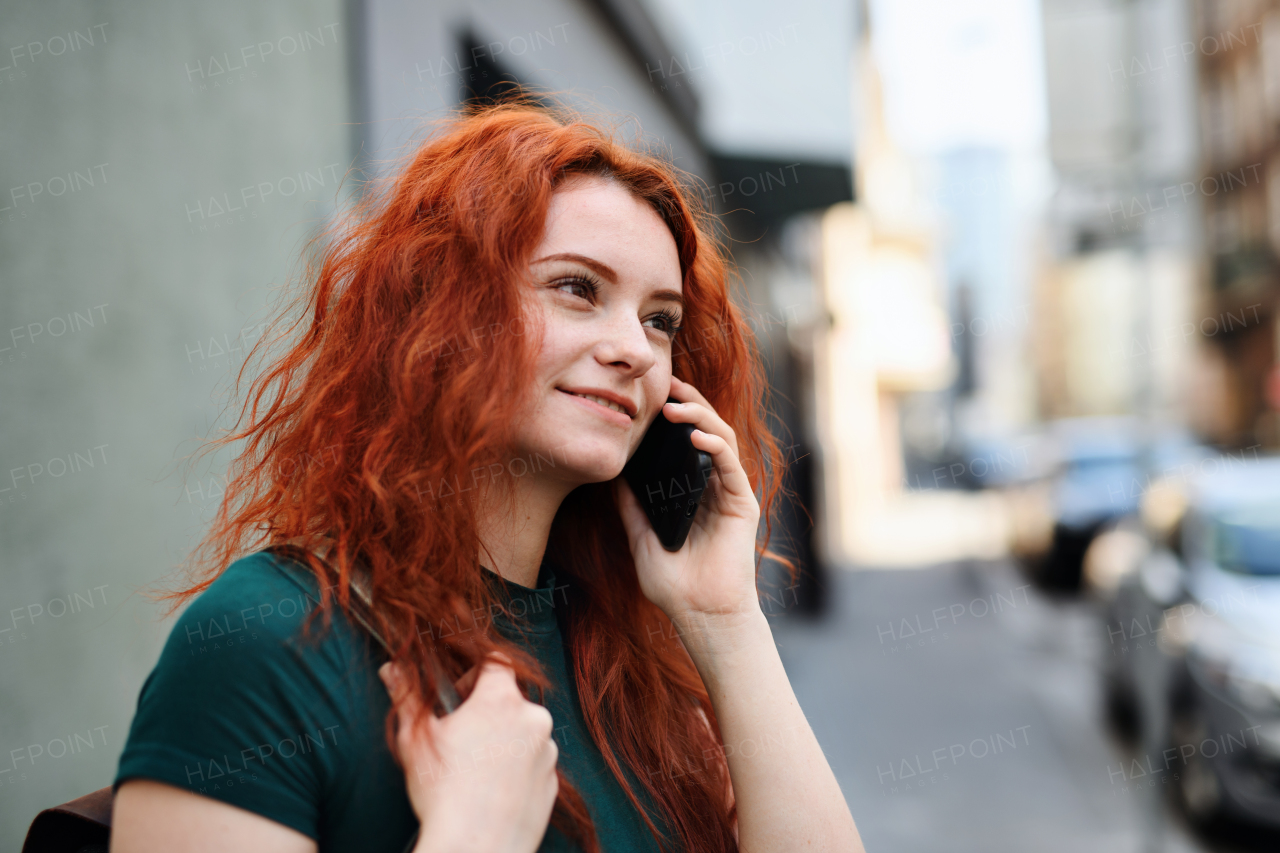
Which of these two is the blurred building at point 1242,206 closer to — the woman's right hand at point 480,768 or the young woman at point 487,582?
the young woman at point 487,582

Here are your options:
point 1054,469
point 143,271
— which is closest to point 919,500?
point 1054,469

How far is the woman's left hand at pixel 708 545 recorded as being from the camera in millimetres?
1562

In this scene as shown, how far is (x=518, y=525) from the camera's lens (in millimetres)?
1474

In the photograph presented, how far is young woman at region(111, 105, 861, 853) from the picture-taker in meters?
1.03

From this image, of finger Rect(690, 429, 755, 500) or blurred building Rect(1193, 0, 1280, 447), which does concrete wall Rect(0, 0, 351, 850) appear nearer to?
finger Rect(690, 429, 755, 500)

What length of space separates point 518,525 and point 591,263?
1.51 feet

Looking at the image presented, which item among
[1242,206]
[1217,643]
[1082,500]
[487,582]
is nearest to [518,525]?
[487,582]

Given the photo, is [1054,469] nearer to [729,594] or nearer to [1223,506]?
[1223,506]

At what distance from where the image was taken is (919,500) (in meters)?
35.4

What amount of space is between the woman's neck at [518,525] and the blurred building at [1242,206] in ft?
82.5

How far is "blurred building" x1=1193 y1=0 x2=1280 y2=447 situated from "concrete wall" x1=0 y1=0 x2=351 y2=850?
24940 millimetres

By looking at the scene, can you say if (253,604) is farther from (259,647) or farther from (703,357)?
(703,357)

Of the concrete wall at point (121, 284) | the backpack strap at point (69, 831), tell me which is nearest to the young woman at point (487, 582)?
the backpack strap at point (69, 831)

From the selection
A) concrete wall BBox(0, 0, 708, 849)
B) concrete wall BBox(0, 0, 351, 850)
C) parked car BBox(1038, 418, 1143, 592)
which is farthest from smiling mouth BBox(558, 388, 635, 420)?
parked car BBox(1038, 418, 1143, 592)
